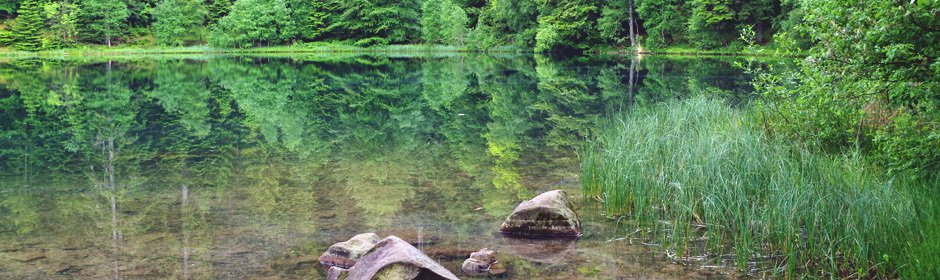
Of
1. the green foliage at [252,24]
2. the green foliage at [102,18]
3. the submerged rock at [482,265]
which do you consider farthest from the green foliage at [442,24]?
the submerged rock at [482,265]

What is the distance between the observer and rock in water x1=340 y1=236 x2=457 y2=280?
529 centimetres

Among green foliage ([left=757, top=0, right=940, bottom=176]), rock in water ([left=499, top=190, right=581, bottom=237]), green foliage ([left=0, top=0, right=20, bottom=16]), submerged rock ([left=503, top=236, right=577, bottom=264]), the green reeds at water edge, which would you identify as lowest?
submerged rock ([left=503, top=236, right=577, bottom=264])

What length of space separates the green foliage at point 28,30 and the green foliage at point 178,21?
29.5 feet

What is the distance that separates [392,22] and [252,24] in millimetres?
12948

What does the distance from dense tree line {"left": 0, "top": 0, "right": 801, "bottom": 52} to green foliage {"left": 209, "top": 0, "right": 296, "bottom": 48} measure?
0.30 feet

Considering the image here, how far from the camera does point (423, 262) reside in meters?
5.39

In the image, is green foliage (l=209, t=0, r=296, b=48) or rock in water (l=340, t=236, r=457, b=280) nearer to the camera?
rock in water (l=340, t=236, r=457, b=280)

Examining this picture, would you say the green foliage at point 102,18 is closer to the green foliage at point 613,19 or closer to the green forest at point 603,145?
the green forest at point 603,145

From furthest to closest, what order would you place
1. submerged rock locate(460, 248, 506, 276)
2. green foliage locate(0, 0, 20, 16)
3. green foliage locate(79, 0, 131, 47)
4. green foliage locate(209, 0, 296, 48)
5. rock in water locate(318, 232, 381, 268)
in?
1. green foliage locate(209, 0, 296, 48)
2. green foliage locate(0, 0, 20, 16)
3. green foliage locate(79, 0, 131, 47)
4. rock in water locate(318, 232, 381, 268)
5. submerged rock locate(460, 248, 506, 276)

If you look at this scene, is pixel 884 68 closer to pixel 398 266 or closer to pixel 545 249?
pixel 545 249

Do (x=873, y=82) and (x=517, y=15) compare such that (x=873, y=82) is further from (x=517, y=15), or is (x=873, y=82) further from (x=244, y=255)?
(x=517, y=15)

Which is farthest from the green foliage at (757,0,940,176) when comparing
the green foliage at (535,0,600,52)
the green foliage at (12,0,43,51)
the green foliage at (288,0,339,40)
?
the green foliage at (288,0,339,40)

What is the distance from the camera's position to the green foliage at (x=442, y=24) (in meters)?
63.7

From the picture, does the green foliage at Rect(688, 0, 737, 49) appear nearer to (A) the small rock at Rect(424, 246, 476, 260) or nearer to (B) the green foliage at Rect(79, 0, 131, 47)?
(A) the small rock at Rect(424, 246, 476, 260)
